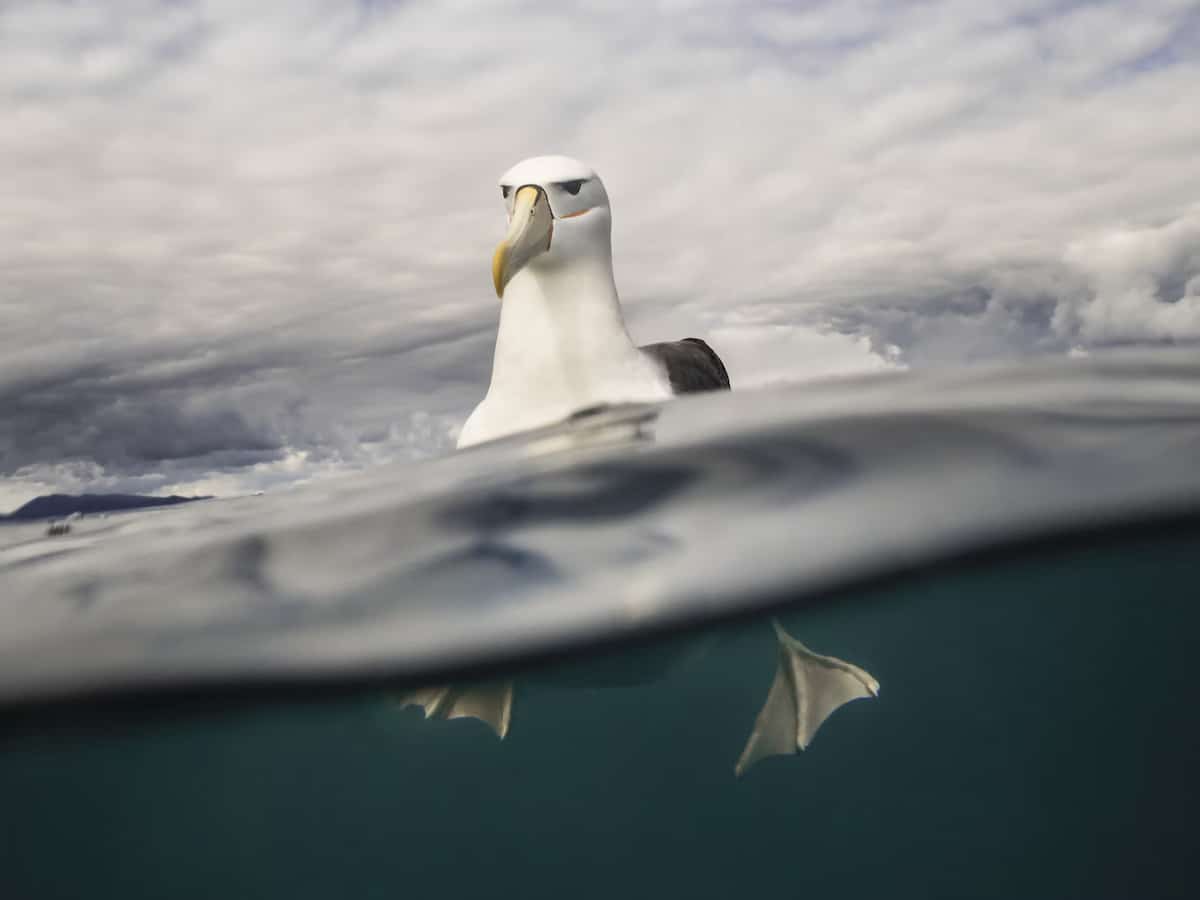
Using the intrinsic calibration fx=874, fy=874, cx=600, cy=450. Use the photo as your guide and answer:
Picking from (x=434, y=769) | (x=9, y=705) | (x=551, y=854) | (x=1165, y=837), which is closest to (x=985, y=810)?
(x=1165, y=837)

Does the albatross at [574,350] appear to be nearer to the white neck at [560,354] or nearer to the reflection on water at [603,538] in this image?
the white neck at [560,354]

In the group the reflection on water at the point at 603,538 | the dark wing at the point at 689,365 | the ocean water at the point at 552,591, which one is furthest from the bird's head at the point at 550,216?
the reflection on water at the point at 603,538

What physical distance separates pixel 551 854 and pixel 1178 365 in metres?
14.6

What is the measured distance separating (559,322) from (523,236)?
0.54 m

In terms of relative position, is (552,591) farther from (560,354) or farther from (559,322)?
(559,322)

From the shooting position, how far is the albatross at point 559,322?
5043mm

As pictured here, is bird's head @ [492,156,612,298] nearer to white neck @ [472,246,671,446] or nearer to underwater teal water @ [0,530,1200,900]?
white neck @ [472,246,671,446]

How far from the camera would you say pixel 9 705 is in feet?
11.8

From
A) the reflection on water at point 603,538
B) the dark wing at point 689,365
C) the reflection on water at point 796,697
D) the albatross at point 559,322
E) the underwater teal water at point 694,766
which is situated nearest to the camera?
the reflection on water at point 603,538

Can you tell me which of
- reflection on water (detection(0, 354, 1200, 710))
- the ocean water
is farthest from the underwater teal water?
reflection on water (detection(0, 354, 1200, 710))

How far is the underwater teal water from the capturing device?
177 inches

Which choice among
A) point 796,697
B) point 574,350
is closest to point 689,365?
point 574,350

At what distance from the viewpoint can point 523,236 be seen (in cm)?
511

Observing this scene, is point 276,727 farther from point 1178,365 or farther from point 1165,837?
point 1165,837
